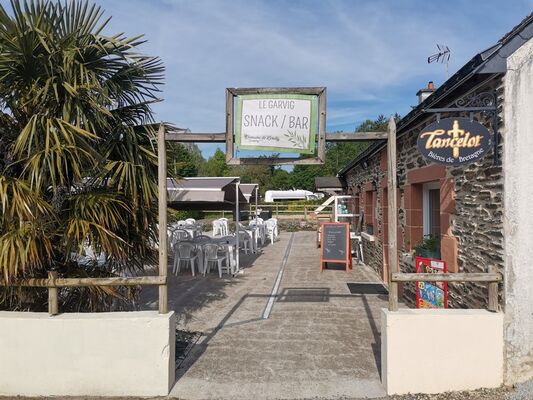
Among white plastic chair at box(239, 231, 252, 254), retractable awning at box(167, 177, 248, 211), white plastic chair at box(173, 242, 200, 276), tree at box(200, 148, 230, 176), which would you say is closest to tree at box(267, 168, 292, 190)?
tree at box(200, 148, 230, 176)

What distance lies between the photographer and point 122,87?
469 cm

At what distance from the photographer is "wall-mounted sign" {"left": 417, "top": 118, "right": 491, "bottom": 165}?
3.63 meters

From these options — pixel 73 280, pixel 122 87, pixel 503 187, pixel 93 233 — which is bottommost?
pixel 73 280

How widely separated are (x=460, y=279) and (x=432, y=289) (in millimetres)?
1464

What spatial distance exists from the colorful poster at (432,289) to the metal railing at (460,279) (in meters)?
0.96

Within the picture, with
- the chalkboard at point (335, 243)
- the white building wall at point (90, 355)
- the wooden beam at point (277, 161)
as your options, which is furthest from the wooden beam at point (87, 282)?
the chalkboard at point (335, 243)

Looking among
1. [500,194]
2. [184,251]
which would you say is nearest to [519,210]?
[500,194]

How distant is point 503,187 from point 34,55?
192 inches

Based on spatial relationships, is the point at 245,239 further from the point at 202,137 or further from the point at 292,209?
the point at 292,209

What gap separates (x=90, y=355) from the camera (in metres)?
3.64

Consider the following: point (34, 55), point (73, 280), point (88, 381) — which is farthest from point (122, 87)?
point (88, 381)

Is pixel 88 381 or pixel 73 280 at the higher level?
pixel 73 280

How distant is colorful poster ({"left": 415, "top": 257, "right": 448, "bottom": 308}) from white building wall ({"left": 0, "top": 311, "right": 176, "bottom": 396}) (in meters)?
3.22

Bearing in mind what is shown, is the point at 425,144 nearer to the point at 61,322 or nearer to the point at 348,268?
the point at 61,322
